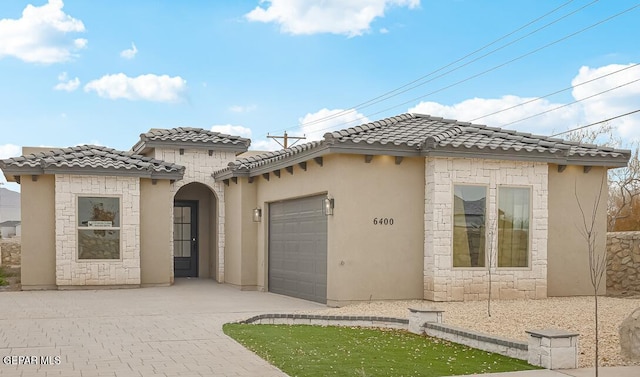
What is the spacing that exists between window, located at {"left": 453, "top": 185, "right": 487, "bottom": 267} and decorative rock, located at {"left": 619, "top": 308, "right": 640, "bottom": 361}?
22.1 feet

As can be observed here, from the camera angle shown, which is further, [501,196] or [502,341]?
[501,196]

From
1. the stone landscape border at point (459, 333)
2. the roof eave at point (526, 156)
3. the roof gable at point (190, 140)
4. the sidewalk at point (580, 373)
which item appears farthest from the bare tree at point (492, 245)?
the roof gable at point (190, 140)

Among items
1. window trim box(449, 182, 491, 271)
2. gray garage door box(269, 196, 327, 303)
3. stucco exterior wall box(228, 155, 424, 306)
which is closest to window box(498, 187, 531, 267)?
window trim box(449, 182, 491, 271)

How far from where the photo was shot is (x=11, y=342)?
33.2 ft

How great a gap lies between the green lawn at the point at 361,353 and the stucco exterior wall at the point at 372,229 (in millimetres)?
3368

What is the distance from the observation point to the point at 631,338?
827cm

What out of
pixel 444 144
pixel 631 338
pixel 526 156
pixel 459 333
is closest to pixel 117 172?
pixel 444 144

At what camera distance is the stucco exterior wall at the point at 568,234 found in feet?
54.1

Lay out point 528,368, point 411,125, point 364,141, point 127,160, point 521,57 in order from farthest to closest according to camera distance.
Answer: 1. point 521,57
2. point 127,160
3. point 411,125
4. point 364,141
5. point 528,368

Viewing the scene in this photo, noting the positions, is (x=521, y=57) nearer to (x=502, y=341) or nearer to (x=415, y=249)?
(x=415, y=249)

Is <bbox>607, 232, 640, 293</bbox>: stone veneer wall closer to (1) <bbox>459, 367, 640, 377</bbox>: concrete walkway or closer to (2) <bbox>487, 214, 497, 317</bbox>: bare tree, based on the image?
(2) <bbox>487, 214, 497, 317</bbox>: bare tree

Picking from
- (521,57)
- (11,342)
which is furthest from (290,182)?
(521,57)

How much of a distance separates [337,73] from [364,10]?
2464mm

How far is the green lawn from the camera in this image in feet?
26.8
